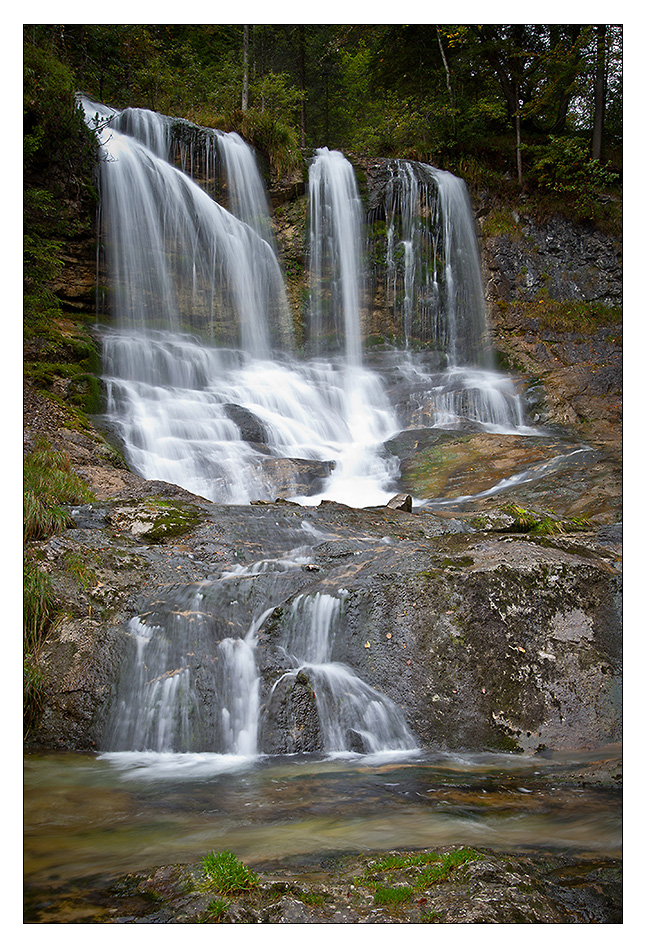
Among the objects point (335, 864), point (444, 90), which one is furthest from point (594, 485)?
point (444, 90)

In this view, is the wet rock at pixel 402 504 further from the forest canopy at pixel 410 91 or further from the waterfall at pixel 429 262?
the forest canopy at pixel 410 91

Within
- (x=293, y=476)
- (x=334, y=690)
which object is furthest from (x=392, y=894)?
(x=293, y=476)

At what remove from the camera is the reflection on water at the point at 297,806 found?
295 cm

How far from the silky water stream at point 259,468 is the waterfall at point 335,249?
6 cm

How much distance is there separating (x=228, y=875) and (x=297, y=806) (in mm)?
1010

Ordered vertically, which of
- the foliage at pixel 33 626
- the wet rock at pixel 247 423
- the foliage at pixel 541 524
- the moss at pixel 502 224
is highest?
the moss at pixel 502 224

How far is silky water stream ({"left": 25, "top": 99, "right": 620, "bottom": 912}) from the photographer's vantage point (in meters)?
3.29

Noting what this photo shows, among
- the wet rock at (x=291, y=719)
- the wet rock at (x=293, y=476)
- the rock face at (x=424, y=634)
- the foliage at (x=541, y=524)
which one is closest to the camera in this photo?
the wet rock at (x=291, y=719)

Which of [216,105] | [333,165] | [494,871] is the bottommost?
[494,871]

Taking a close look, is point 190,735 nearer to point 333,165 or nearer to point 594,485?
point 594,485

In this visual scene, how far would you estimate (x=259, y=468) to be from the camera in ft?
34.4

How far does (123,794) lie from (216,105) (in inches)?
827

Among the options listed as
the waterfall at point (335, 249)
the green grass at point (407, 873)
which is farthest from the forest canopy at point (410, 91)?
the green grass at point (407, 873)

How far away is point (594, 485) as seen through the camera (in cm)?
892
